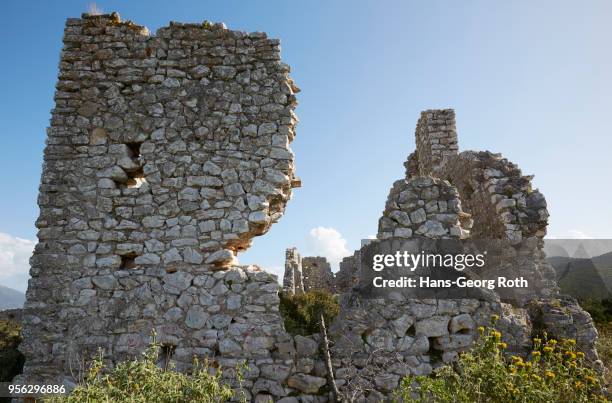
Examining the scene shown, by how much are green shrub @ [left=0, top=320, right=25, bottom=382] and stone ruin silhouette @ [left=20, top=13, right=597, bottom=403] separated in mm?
2326

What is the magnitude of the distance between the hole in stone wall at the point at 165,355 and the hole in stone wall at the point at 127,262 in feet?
3.72

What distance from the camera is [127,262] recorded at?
16.9 ft

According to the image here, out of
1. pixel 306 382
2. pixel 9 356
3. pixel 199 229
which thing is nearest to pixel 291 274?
pixel 9 356

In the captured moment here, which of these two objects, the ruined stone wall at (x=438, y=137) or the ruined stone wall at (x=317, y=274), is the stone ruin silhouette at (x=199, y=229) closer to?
the ruined stone wall at (x=438, y=137)

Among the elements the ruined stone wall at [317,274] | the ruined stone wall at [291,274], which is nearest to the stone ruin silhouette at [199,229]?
the ruined stone wall at [291,274]

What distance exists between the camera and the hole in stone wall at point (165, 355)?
15.3 feet

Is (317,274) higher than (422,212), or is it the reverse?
(317,274)

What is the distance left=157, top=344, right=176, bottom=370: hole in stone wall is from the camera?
4648 mm

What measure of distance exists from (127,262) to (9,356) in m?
4.10

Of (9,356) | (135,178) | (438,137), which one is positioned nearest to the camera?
(135,178)

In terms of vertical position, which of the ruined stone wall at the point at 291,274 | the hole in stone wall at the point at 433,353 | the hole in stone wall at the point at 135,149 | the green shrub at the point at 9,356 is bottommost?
the green shrub at the point at 9,356

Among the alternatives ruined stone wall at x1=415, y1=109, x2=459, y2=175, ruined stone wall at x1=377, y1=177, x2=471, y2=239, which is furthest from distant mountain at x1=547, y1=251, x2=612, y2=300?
ruined stone wall at x1=377, y1=177, x2=471, y2=239

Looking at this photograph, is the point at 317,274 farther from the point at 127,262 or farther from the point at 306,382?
the point at 306,382

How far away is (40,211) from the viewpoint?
201 inches
